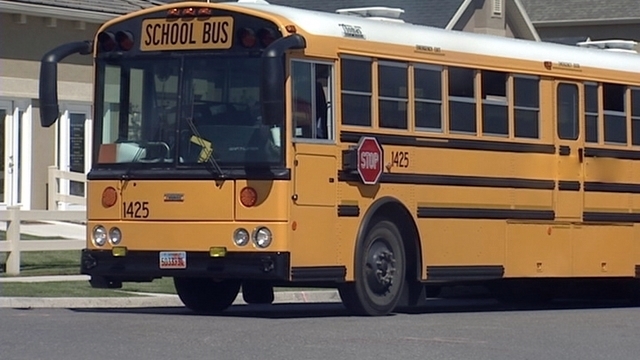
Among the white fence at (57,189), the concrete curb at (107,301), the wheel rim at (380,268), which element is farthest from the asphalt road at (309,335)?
the white fence at (57,189)

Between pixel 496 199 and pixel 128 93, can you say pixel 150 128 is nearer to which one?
pixel 128 93

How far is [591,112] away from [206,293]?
5.07 metres

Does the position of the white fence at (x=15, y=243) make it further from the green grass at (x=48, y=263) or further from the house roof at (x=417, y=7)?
the house roof at (x=417, y=7)

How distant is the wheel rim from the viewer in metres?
14.6

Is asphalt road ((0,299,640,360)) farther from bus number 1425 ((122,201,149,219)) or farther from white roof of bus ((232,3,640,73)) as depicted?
white roof of bus ((232,3,640,73))

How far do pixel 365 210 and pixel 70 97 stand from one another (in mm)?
16898

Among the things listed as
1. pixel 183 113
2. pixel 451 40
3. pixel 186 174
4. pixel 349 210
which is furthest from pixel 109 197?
pixel 451 40

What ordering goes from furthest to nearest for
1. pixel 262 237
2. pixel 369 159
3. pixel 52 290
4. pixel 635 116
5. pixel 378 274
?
1. pixel 635 116
2. pixel 52 290
3. pixel 378 274
4. pixel 369 159
5. pixel 262 237

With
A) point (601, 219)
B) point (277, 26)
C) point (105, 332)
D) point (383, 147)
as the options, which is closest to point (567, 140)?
point (601, 219)

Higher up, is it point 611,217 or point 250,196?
point 250,196

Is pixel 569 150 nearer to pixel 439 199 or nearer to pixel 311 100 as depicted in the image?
pixel 439 199

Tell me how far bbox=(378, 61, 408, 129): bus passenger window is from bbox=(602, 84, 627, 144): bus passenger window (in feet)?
11.3

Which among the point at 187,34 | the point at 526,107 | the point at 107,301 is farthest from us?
the point at 107,301

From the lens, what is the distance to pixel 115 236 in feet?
46.9
